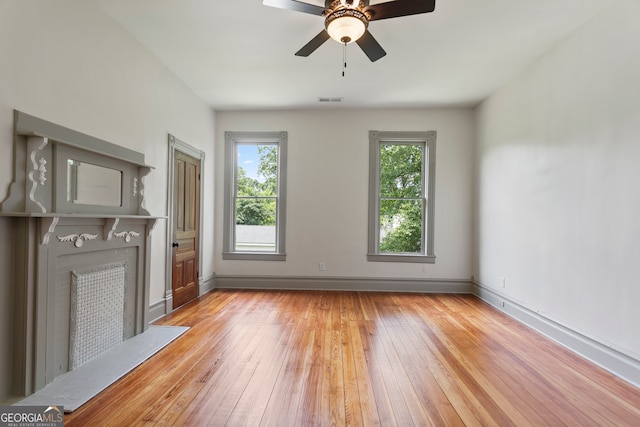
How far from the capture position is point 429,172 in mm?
4941

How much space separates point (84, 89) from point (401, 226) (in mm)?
4394

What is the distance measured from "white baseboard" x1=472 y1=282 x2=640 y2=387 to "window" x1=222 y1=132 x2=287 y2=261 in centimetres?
333

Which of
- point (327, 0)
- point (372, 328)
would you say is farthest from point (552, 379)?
point (327, 0)

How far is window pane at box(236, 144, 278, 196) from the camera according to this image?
5.18 metres

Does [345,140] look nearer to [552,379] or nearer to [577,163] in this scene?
[577,163]

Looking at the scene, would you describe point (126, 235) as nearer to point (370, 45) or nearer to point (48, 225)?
point (48, 225)

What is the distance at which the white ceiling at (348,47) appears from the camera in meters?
2.62

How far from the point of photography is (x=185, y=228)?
4172mm

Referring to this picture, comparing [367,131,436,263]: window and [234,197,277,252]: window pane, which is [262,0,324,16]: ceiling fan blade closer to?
[367,131,436,263]: window

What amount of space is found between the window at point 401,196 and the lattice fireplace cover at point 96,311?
11.4ft

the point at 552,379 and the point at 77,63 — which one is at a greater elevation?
the point at 77,63

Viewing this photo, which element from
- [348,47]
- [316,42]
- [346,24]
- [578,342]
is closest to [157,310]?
[316,42]

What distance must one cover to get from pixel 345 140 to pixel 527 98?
2512 mm

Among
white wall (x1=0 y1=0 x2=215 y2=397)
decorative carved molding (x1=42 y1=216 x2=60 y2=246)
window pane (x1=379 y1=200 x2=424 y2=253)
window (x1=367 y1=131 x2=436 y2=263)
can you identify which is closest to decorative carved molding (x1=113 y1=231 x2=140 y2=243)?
white wall (x1=0 y1=0 x2=215 y2=397)
